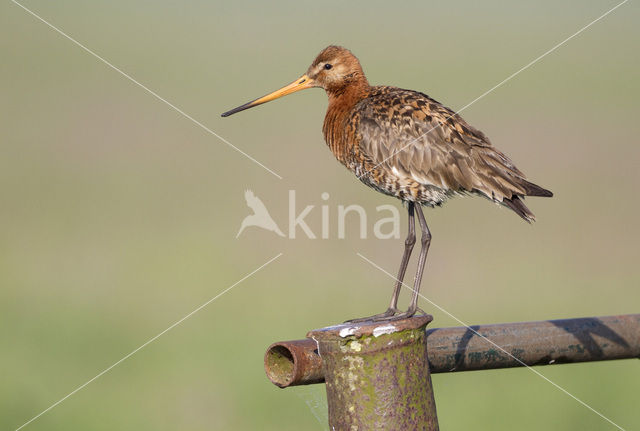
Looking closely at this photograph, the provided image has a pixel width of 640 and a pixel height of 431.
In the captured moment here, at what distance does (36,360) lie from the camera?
43.6 feet

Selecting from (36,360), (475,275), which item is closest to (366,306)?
(475,275)

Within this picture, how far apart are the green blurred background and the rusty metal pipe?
2.96m

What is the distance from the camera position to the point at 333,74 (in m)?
8.80

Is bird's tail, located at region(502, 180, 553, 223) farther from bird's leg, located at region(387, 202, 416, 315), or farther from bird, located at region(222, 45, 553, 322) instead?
bird's leg, located at region(387, 202, 416, 315)

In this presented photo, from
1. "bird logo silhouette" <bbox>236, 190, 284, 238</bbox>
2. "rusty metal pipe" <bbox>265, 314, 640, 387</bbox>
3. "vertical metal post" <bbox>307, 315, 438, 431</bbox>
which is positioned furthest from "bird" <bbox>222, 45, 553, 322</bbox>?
"bird logo silhouette" <bbox>236, 190, 284, 238</bbox>

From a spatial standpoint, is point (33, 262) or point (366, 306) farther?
point (33, 262)

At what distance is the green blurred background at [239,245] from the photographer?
1221 centimetres

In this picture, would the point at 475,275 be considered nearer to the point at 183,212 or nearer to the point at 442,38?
the point at 183,212

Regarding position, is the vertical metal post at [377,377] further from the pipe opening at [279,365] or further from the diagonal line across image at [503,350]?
the diagonal line across image at [503,350]

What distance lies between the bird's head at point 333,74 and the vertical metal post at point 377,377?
4.18 metres

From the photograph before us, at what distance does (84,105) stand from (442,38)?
23.2m

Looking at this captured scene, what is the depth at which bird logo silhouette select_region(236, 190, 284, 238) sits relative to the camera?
2005cm

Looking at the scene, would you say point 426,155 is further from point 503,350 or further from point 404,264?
point 503,350

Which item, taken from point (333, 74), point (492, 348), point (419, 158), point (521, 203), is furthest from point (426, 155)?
point (492, 348)
